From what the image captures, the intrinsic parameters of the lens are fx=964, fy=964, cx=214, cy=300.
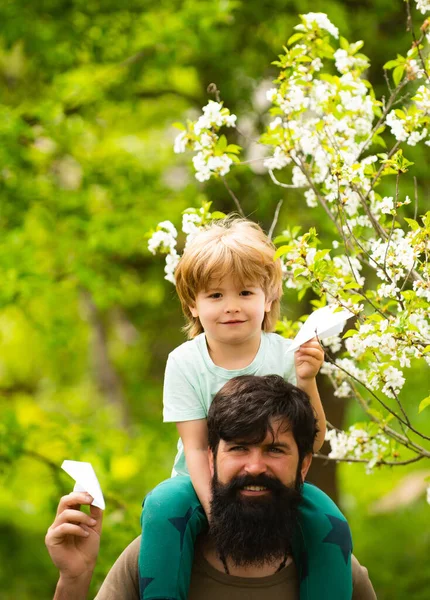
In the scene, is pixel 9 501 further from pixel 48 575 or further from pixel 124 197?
pixel 124 197

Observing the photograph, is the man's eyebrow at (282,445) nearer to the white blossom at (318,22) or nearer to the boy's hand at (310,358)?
the boy's hand at (310,358)

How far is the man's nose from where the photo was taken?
2822mm

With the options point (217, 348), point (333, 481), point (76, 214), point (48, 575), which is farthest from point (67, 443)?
point (48, 575)

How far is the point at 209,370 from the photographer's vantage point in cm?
309

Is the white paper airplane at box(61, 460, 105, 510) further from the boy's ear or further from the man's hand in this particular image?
the boy's ear

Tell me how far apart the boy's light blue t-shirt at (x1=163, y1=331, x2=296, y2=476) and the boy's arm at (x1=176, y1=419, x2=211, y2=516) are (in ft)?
0.09

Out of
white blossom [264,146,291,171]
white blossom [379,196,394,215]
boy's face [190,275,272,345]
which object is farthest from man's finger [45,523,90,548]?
white blossom [264,146,291,171]

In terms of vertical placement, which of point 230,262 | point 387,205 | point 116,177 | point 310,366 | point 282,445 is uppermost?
point 116,177

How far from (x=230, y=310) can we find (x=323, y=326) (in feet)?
0.95

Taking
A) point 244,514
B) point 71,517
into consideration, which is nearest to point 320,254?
point 244,514

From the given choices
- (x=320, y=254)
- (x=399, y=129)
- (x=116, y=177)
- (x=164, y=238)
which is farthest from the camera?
(x=116, y=177)

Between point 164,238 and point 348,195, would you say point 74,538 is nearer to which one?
point 164,238

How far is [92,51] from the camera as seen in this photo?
720 cm

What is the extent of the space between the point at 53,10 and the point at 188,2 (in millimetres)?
982
